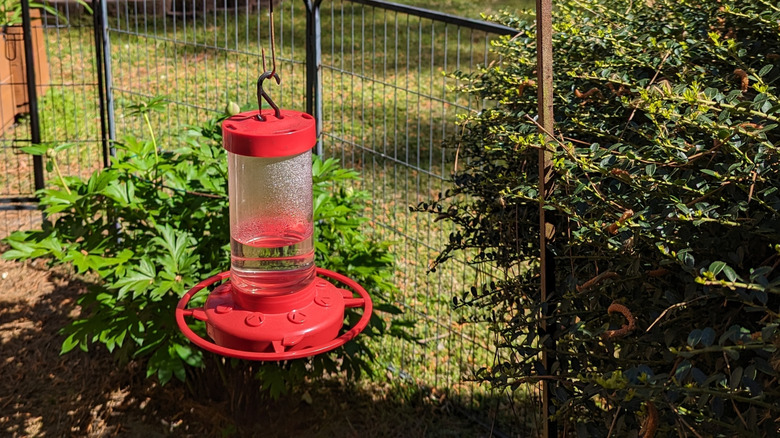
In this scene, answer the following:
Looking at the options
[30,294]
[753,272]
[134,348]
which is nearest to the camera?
[753,272]

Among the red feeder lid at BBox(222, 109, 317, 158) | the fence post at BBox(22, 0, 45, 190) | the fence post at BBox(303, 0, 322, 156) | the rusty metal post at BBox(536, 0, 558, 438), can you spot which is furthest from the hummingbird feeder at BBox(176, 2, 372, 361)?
the fence post at BBox(22, 0, 45, 190)

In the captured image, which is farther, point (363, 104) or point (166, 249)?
point (363, 104)

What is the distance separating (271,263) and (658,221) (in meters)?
0.84

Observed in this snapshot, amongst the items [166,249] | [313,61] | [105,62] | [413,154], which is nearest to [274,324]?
[166,249]

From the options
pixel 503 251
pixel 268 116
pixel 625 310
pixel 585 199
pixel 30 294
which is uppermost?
pixel 268 116

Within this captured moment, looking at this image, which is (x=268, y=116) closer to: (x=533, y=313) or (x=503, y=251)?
(x=533, y=313)

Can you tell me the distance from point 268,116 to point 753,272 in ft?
3.07

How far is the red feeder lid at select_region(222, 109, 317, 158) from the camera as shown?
5.28ft

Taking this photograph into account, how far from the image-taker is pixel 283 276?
1.92m

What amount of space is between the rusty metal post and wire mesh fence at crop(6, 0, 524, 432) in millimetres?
633

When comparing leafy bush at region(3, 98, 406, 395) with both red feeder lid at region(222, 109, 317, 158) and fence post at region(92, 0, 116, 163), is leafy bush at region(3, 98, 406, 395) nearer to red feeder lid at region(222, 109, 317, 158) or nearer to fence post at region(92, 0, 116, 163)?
fence post at region(92, 0, 116, 163)

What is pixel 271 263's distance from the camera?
1.95m

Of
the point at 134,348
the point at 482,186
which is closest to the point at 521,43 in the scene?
the point at 482,186

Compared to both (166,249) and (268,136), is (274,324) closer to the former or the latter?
(268,136)
